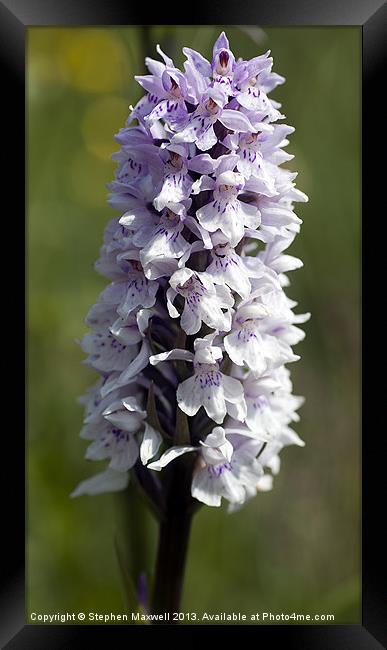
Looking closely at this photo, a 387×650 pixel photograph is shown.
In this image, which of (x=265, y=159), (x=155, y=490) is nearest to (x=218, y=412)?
(x=155, y=490)

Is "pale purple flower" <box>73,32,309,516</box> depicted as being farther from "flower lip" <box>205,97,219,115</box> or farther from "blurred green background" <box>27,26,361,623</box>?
"blurred green background" <box>27,26,361,623</box>

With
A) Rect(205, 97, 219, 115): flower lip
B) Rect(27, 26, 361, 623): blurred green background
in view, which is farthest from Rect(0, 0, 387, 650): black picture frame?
Rect(27, 26, 361, 623): blurred green background

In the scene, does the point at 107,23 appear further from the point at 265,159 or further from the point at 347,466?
the point at 347,466
